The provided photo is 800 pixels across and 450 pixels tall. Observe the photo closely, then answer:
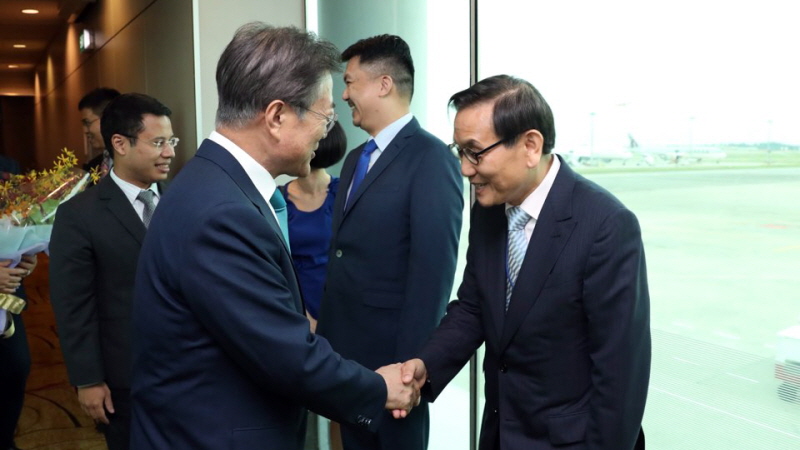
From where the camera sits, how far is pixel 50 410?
460 centimetres

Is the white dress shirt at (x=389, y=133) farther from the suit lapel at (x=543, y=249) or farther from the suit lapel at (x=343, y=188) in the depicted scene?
the suit lapel at (x=543, y=249)

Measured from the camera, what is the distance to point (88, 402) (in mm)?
2465

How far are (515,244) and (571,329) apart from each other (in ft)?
0.81

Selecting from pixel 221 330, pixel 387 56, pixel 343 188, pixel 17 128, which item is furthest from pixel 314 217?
pixel 17 128

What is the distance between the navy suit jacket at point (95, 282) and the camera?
2408 millimetres

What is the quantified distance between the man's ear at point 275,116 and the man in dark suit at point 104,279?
1199mm

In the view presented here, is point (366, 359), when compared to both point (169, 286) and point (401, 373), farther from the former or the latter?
point (169, 286)

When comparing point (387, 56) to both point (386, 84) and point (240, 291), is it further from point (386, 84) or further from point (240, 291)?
point (240, 291)

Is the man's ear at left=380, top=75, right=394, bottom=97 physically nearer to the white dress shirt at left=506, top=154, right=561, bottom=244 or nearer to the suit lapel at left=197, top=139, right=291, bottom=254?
the white dress shirt at left=506, top=154, right=561, bottom=244

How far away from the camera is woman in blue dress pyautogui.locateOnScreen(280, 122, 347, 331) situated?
3.25 m

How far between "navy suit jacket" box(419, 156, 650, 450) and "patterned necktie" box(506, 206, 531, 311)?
0.08ft

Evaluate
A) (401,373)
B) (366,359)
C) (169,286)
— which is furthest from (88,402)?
(169,286)

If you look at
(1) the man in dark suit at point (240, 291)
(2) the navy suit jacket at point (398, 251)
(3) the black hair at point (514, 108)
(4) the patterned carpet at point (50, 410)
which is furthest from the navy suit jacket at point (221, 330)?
(4) the patterned carpet at point (50, 410)

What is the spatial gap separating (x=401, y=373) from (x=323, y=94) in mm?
776
